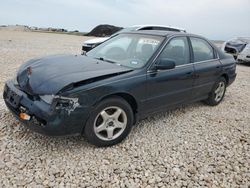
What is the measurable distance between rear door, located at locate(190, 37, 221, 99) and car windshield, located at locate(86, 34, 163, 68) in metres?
0.95

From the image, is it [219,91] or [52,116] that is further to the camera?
[219,91]

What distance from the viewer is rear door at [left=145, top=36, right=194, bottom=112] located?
3.45 m

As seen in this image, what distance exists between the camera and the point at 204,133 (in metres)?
3.78

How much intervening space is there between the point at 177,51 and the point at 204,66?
0.77 meters

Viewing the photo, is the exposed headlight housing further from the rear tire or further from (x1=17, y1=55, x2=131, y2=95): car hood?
the rear tire

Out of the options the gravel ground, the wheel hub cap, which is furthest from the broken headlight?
the gravel ground

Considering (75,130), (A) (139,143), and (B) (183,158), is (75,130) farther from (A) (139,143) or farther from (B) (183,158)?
(B) (183,158)

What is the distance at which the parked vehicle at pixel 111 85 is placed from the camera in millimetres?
2662

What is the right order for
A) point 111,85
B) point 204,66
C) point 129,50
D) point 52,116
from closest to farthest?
point 52,116 < point 111,85 < point 129,50 < point 204,66

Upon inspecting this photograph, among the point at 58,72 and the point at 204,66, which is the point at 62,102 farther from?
the point at 204,66

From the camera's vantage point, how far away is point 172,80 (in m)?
3.69

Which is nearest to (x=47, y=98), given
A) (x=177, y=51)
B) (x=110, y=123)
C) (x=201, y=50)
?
(x=110, y=123)

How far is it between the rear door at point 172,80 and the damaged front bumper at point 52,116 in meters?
1.12

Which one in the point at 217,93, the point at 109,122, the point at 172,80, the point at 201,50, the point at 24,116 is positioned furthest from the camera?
the point at 217,93
